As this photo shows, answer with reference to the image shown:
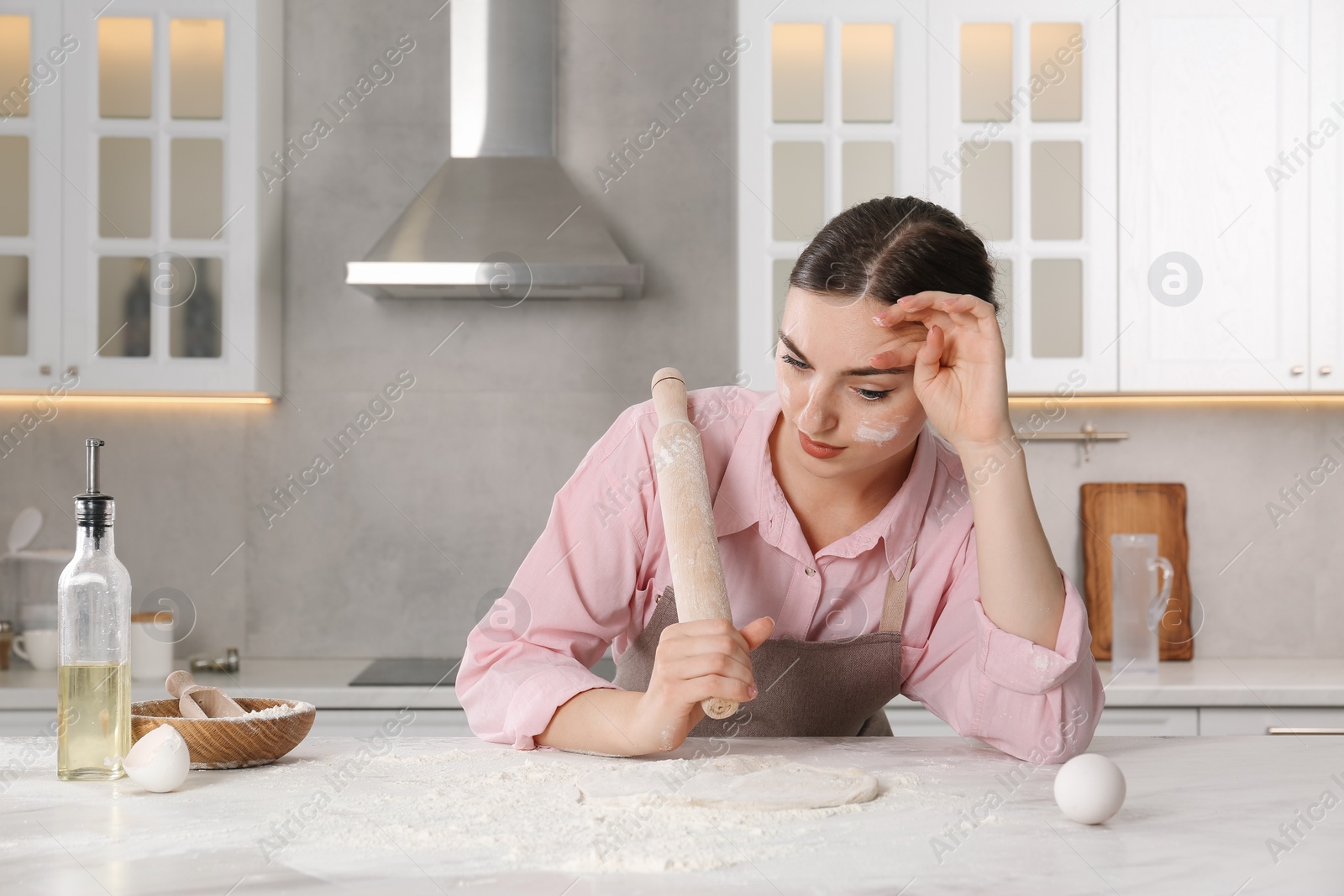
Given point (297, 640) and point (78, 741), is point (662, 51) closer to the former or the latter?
point (297, 640)

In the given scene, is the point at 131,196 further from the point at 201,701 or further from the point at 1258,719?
the point at 1258,719

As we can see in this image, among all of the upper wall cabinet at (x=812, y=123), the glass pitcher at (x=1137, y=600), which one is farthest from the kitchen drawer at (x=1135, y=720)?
the upper wall cabinet at (x=812, y=123)

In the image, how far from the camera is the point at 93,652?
934 millimetres

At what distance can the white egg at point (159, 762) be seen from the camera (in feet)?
2.92

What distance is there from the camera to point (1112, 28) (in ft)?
8.07

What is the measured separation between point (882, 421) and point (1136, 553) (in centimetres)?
176

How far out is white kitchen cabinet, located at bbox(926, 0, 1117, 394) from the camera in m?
2.46

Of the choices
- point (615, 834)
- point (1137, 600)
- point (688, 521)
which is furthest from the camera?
point (1137, 600)

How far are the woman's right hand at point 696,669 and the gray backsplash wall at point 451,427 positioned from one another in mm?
1814

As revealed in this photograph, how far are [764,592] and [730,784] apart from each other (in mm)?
416

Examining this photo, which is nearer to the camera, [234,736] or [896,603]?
[234,736]

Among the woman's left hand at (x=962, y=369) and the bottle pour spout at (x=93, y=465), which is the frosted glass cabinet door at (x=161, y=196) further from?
the woman's left hand at (x=962, y=369)

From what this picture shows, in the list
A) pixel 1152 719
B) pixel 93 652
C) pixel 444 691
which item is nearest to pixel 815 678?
pixel 93 652

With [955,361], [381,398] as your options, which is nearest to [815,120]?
[381,398]
